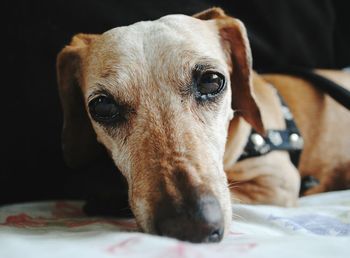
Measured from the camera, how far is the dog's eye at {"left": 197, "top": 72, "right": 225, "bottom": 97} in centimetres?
126

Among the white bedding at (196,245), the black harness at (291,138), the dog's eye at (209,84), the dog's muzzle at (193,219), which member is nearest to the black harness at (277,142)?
the black harness at (291,138)

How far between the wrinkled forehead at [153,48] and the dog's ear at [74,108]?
122mm

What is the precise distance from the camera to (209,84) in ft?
4.18

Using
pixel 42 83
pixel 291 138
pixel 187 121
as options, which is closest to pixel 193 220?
pixel 187 121

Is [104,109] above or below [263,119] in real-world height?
above

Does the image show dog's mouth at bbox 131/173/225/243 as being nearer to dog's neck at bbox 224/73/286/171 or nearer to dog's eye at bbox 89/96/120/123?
dog's eye at bbox 89/96/120/123

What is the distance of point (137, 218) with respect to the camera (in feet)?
3.44

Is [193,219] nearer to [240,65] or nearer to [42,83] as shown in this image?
[240,65]

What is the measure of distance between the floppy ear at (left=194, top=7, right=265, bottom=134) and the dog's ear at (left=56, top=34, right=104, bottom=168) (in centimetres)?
44

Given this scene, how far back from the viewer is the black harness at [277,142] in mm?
1589

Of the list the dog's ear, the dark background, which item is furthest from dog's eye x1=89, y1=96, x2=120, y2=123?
the dark background

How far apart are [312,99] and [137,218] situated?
3.58 feet

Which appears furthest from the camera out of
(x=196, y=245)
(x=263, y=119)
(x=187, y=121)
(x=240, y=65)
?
(x=263, y=119)

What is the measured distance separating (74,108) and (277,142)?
2.41 feet
